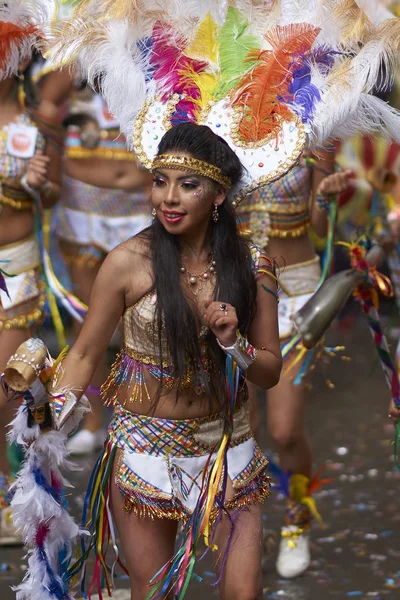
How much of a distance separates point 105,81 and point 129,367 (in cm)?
99

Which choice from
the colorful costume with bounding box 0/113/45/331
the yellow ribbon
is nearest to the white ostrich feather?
the colorful costume with bounding box 0/113/45/331

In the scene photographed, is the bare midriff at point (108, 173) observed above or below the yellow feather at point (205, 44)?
below

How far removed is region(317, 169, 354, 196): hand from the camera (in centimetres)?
524

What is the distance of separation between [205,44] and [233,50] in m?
0.10

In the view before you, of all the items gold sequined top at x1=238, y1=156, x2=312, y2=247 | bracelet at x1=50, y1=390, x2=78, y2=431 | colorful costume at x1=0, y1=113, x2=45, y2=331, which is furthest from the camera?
colorful costume at x1=0, y1=113, x2=45, y2=331

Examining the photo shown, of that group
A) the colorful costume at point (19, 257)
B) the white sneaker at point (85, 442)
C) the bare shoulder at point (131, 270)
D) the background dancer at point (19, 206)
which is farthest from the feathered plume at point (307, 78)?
the white sneaker at point (85, 442)

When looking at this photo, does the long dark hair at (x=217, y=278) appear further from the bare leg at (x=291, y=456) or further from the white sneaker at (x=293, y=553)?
the white sneaker at (x=293, y=553)

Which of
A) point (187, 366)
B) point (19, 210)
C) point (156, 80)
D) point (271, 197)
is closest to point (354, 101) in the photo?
point (156, 80)

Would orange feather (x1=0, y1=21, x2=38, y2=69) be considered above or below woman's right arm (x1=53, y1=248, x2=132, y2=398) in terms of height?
above

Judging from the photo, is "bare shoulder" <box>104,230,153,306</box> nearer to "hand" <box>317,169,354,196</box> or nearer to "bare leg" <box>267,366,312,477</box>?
"bare leg" <box>267,366,312,477</box>

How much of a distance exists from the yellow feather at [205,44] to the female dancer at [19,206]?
4.48 ft

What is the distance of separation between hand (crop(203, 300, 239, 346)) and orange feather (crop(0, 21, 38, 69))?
6.25 feet

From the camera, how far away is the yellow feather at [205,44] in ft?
12.8

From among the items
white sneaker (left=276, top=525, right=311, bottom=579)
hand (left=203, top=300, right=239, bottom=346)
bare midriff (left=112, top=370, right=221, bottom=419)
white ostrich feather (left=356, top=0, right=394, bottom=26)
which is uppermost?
white ostrich feather (left=356, top=0, right=394, bottom=26)
